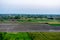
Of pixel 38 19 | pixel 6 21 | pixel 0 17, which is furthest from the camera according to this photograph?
pixel 38 19

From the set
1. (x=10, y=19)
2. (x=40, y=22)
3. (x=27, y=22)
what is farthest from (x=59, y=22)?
(x=10, y=19)

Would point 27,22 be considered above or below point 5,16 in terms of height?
below

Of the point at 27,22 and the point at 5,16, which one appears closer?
the point at 5,16

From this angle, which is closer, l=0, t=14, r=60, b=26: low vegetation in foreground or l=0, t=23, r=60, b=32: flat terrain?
l=0, t=23, r=60, b=32: flat terrain

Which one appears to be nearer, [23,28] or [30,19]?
[23,28]

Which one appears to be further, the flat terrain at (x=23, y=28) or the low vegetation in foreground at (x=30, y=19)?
the low vegetation in foreground at (x=30, y=19)

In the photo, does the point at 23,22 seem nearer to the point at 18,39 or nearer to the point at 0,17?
the point at 0,17

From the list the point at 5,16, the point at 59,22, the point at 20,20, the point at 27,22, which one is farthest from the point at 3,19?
the point at 59,22

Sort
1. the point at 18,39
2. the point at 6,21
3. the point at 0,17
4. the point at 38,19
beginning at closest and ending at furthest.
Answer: the point at 18,39, the point at 0,17, the point at 6,21, the point at 38,19

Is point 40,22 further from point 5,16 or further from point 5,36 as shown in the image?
point 5,36
